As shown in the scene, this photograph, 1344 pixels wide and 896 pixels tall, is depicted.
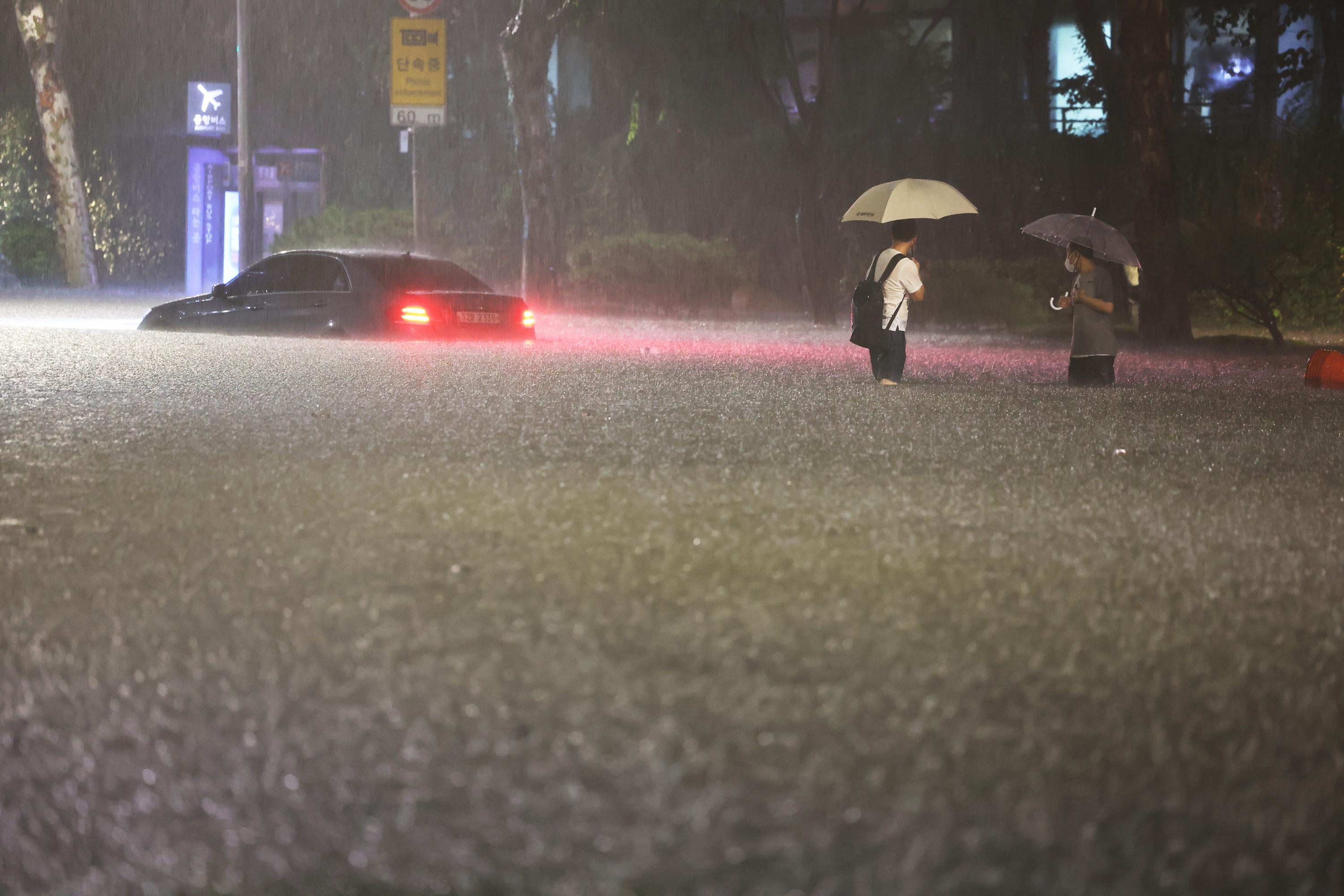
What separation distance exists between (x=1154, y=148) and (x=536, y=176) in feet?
41.7

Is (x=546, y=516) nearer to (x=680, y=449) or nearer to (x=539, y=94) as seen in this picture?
(x=680, y=449)

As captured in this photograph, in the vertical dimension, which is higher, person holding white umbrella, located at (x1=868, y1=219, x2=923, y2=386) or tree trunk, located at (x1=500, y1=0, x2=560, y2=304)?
tree trunk, located at (x1=500, y1=0, x2=560, y2=304)

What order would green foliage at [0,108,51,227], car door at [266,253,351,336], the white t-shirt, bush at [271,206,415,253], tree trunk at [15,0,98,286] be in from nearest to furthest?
the white t-shirt
car door at [266,253,351,336]
tree trunk at [15,0,98,286]
bush at [271,206,415,253]
green foliage at [0,108,51,227]

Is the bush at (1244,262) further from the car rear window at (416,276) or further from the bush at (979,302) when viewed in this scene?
the car rear window at (416,276)

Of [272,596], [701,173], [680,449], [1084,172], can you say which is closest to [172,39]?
[701,173]

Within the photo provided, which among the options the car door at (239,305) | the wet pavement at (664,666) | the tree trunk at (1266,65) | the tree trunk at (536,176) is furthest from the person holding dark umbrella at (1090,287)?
the tree trunk at (1266,65)

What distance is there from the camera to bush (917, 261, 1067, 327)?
96.1 ft

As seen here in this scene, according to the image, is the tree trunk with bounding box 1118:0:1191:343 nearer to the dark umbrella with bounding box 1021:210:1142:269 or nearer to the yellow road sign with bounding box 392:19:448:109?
the dark umbrella with bounding box 1021:210:1142:269

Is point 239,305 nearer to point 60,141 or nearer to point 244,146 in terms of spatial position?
point 244,146

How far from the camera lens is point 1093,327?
1507 cm

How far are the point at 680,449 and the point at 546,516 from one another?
2761 millimetres

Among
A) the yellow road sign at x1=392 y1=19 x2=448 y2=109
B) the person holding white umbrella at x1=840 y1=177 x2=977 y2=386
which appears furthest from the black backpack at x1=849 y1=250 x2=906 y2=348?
the yellow road sign at x1=392 y1=19 x2=448 y2=109

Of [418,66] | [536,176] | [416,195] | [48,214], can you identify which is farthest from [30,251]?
[418,66]

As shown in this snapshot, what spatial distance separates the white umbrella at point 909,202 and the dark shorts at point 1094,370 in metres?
1.75
